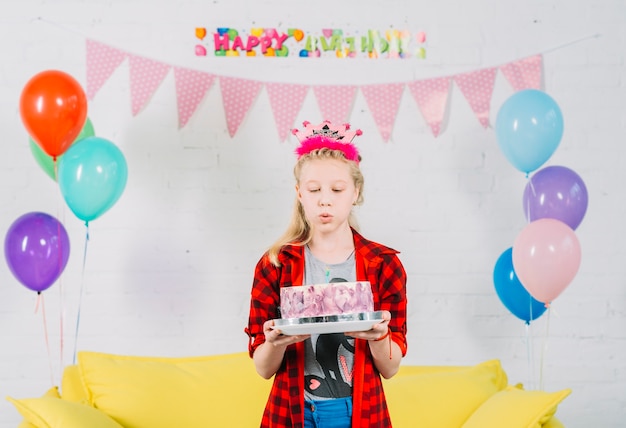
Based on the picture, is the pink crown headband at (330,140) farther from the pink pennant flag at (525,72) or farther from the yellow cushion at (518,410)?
the pink pennant flag at (525,72)

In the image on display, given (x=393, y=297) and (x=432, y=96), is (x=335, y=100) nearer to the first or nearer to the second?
(x=432, y=96)

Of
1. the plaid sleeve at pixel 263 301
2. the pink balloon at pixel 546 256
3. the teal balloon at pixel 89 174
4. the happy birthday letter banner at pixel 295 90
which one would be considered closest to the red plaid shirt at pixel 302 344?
the plaid sleeve at pixel 263 301

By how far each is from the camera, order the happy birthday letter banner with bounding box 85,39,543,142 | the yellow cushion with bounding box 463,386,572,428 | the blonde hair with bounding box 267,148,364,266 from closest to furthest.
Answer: the blonde hair with bounding box 267,148,364,266
the yellow cushion with bounding box 463,386,572,428
the happy birthday letter banner with bounding box 85,39,543,142

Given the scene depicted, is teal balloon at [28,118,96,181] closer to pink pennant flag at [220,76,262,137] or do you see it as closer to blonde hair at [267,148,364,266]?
pink pennant flag at [220,76,262,137]

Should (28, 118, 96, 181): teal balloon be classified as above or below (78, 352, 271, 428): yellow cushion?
above

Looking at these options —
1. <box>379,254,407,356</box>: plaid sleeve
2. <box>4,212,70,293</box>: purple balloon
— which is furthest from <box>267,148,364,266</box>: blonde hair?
<box>4,212,70,293</box>: purple balloon

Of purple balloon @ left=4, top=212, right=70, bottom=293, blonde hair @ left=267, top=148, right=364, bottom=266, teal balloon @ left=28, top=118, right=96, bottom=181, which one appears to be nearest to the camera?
blonde hair @ left=267, top=148, right=364, bottom=266

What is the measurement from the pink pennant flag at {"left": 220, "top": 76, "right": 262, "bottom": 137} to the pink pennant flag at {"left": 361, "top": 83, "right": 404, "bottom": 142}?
19.4 inches

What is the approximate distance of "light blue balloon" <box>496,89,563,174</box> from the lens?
2934 millimetres

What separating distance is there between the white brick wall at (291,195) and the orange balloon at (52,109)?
561 millimetres

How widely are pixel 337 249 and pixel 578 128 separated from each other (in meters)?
1.84

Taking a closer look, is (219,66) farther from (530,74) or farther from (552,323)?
(552,323)

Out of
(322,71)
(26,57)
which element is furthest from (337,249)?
(26,57)

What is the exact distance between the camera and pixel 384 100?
11.3ft
